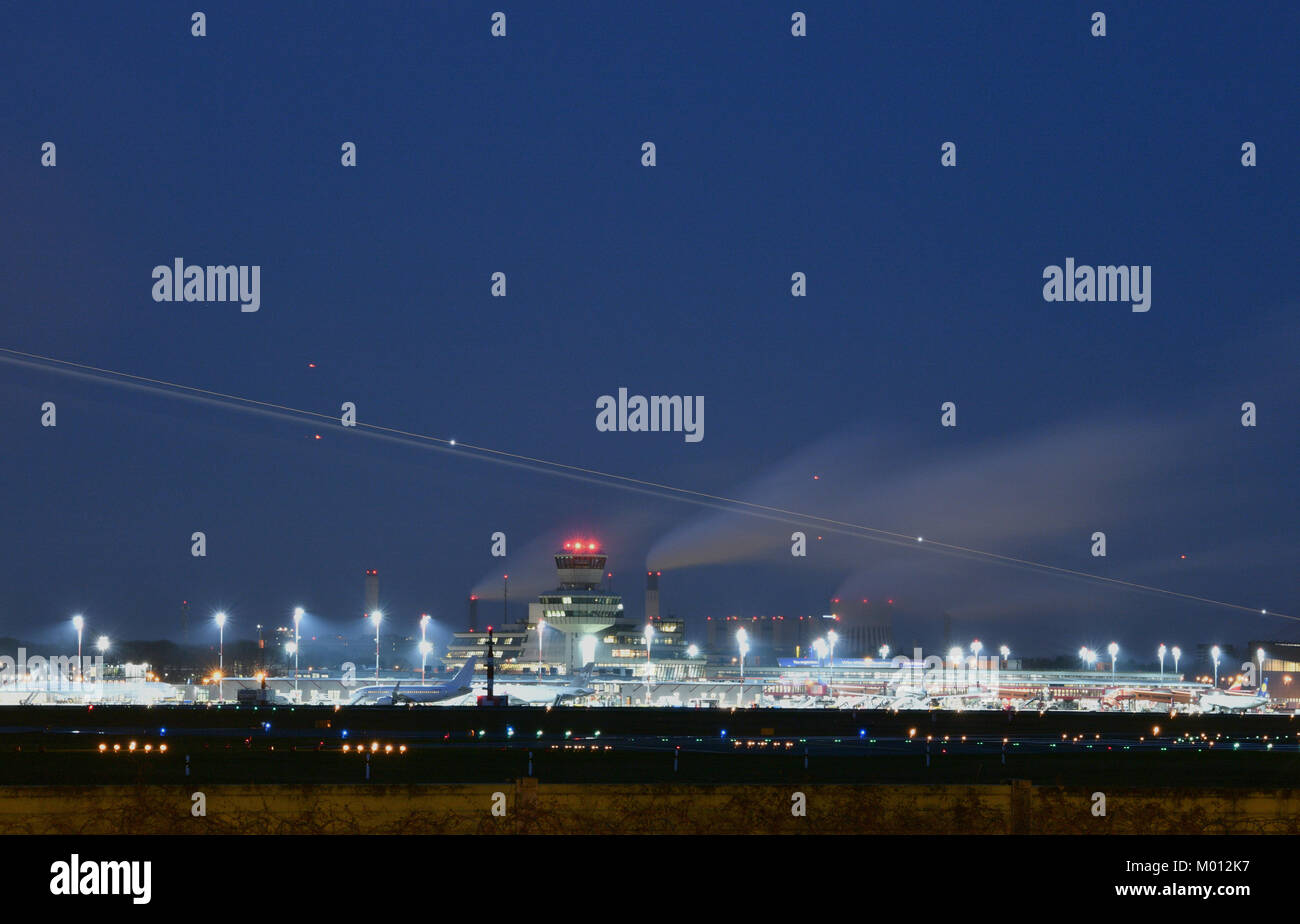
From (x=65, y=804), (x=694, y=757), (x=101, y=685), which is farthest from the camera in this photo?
(x=101, y=685)

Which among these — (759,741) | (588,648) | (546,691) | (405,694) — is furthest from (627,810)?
(588,648)

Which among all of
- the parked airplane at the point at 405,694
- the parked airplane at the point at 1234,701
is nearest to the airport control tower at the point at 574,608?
the parked airplane at the point at 405,694

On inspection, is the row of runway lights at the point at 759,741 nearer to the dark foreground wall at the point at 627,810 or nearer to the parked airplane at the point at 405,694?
the dark foreground wall at the point at 627,810

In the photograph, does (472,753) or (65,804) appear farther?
(472,753)

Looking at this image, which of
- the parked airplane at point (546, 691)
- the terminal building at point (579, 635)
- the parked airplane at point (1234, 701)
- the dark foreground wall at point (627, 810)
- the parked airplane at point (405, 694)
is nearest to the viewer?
the dark foreground wall at point (627, 810)
